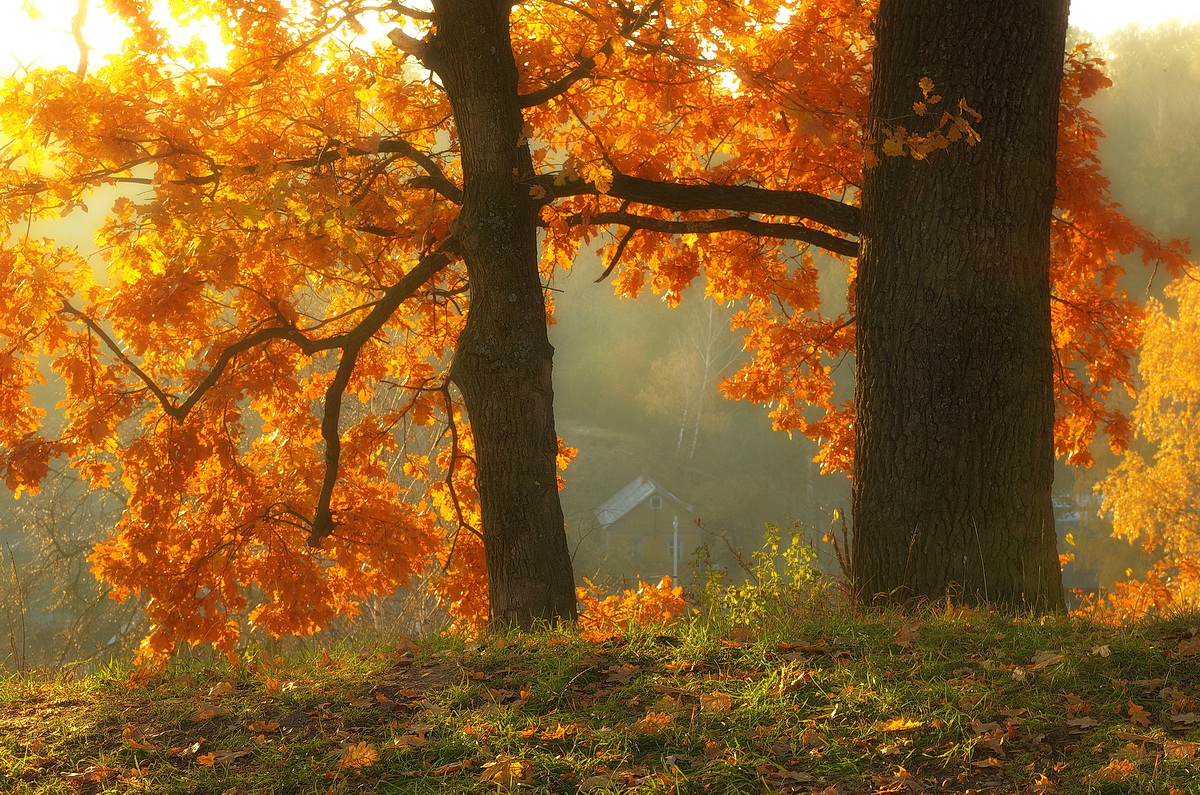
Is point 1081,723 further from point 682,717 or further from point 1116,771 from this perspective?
point 682,717

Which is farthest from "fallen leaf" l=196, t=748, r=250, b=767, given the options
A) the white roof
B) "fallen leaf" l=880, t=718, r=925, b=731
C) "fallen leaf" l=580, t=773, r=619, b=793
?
the white roof

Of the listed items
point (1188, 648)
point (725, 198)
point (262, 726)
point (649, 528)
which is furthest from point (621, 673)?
point (649, 528)

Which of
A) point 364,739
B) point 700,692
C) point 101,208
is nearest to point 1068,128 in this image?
point 700,692

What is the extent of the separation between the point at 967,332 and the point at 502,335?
2.93 metres

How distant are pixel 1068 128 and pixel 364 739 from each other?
793 cm

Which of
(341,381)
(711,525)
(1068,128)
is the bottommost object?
(711,525)

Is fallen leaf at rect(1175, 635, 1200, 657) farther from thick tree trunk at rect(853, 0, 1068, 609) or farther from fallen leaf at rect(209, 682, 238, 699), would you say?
fallen leaf at rect(209, 682, 238, 699)

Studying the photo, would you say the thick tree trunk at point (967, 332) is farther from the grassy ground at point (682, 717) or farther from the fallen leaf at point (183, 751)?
the fallen leaf at point (183, 751)

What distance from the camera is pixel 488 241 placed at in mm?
6262

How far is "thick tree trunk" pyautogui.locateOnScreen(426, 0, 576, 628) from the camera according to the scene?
612 cm

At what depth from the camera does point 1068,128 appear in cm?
823

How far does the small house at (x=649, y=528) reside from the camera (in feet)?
135

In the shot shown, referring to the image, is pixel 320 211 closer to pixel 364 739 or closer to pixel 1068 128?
pixel 364 739

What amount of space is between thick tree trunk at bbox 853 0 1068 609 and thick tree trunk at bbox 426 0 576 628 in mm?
2057
